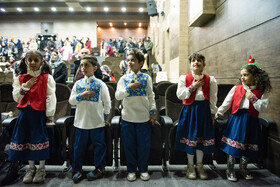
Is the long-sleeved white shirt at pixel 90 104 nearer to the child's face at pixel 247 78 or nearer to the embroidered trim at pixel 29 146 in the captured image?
the embroidered trim at pixel 29 146

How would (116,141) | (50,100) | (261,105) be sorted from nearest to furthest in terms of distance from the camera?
1. (261,105)
2. (50,100)
3. (116,141)

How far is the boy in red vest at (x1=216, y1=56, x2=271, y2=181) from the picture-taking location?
1630 millimetres

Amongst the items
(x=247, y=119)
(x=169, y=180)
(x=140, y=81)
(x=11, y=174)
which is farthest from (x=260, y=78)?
(x=11, y=174)

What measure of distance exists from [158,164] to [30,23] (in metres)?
16.5

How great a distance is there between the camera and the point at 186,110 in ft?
5.72

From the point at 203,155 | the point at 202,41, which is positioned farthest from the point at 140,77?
the point at 202,41

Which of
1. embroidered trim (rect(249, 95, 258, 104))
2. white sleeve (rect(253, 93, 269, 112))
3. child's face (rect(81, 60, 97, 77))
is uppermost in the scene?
child's face (rect(81, 60, 97, 77))

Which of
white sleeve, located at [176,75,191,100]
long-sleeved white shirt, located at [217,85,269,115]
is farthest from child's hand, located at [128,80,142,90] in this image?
long-sleeved white shirt, located at [217,85,269,115]

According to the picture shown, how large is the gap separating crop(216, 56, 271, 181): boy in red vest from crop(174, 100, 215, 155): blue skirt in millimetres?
190

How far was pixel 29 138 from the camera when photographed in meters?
1.64

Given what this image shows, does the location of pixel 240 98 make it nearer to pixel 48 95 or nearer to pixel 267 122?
pixel 267 122

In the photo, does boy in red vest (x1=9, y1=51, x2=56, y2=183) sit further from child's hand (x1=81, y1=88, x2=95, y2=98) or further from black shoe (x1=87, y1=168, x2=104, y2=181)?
black shoe (x1=87, y1=168, x2=104, y2=181)

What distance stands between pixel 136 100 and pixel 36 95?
86 cm

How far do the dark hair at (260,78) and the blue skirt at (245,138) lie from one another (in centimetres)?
24
